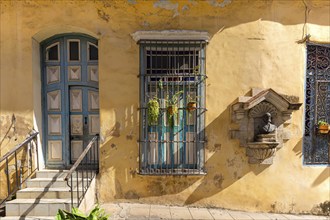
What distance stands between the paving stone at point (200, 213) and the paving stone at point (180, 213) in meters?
0.08

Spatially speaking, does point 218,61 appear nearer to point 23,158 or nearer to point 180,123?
point 180,123

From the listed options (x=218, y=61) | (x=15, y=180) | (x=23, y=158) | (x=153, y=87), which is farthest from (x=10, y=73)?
(x=218, y=61)

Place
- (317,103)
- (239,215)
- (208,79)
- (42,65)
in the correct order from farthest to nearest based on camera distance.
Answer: (42,65) < (317,103) < (208,79) < (239,215)

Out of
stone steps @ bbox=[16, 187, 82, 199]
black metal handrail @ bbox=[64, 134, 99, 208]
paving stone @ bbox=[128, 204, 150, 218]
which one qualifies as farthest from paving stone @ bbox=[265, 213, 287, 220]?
stone steps @ bbox=[16, 187, 82, 199]

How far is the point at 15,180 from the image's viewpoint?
491 cm

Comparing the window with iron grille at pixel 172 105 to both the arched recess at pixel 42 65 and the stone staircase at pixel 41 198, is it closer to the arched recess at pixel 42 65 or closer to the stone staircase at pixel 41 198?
the arched recess at pixel 42 65

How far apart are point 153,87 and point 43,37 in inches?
96.3

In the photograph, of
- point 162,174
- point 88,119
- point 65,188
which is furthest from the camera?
point 88,119

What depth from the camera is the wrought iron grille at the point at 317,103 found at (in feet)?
16.7

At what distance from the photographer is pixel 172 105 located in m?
4.83

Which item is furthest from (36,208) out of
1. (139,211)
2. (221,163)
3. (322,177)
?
(322,177)

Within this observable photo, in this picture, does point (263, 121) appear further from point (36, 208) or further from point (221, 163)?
point (36, 208)

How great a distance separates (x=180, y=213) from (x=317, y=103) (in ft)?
11.4

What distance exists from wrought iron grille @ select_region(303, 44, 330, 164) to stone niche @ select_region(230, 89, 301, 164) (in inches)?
17.5
